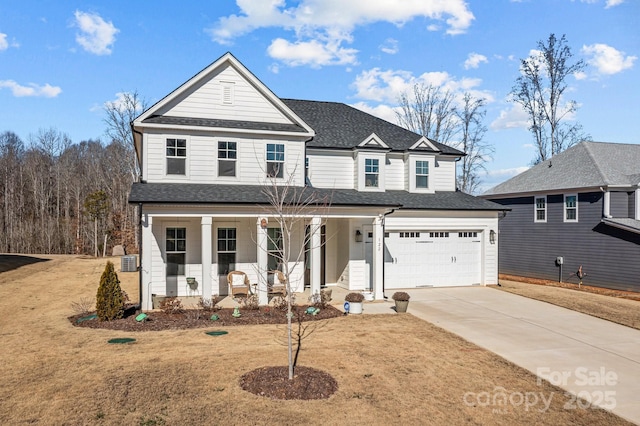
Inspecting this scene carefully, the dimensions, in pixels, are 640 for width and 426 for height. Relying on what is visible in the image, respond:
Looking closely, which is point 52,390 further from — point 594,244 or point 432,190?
point 594,244

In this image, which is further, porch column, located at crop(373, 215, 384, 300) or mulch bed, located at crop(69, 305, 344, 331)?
porch column, located at crop(373, 215, 384, 300)

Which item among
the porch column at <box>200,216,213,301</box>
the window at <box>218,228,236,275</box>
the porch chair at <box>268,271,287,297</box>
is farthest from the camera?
the window at <box>218,228,236,275</box>

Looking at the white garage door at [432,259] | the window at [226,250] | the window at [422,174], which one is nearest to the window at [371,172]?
the window at [422,174]

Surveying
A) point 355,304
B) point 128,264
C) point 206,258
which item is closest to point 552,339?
point 355,304

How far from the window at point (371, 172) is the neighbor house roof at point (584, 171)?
33.8ft

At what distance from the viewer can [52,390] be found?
23.6ft

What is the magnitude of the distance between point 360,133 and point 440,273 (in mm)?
7656

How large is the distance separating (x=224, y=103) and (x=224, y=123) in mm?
945

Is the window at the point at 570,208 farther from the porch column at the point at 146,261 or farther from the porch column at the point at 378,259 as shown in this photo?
the porch column at the point at 146,261

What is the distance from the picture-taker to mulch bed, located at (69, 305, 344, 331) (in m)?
11.8

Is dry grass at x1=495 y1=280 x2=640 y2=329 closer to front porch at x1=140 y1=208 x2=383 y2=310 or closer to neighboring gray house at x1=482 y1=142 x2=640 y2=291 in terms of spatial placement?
neighboring gray house at x1=482 y1=142 x2=640 y2=291

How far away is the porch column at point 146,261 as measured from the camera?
13.5m

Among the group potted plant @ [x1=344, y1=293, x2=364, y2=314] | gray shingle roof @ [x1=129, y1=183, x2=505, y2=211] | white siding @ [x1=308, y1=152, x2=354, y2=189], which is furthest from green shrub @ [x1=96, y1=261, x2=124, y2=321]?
white siding @ [x1=308, y1=152, x2=354, y2=189]

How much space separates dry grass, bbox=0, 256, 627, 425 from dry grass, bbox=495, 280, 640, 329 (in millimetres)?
6668
